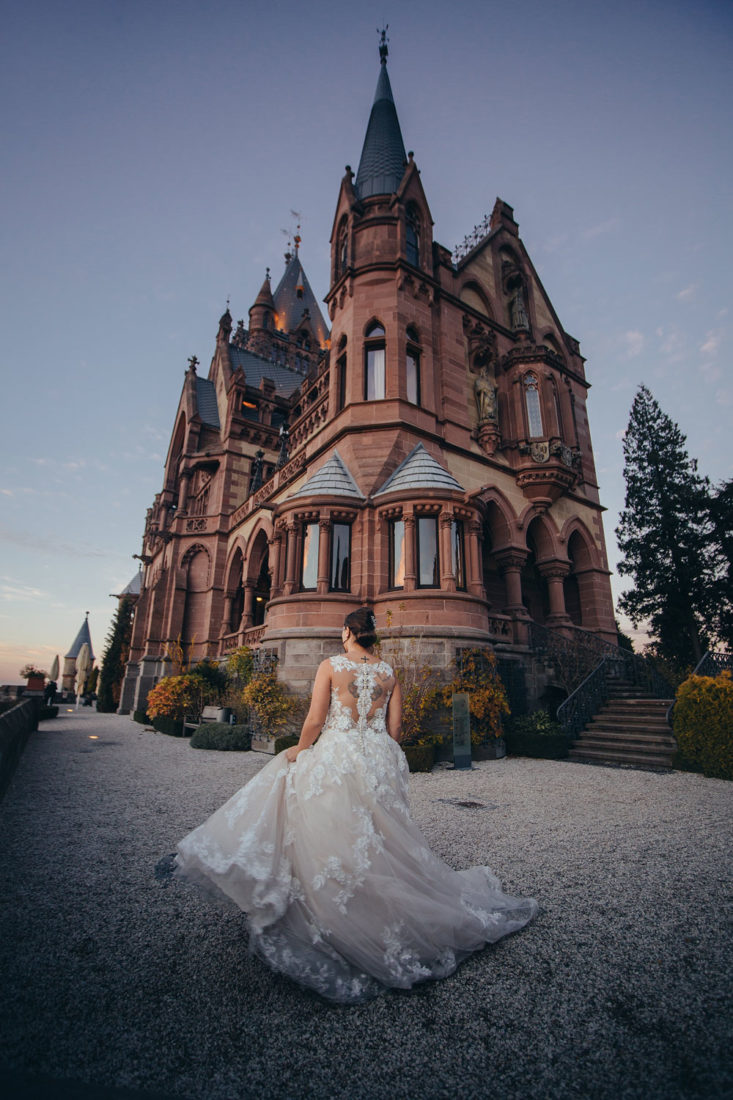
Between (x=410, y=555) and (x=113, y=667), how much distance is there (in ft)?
73.7

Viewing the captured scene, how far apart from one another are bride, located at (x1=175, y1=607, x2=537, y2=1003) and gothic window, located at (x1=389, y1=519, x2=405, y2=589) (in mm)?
8852

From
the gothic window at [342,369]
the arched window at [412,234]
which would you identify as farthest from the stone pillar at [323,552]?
the arched window at [412,234]

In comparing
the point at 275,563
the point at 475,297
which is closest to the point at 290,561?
the point at 275,563

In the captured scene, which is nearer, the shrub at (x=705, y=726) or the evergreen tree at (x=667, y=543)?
the shrub at (x=705, y=726)

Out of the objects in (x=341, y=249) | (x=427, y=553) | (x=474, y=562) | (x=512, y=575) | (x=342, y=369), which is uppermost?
(x=341, y=249)

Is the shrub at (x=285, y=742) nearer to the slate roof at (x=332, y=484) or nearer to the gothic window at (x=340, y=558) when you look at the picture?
the gothic window at (x=340, y=558)

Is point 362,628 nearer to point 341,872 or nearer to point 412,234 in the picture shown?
point 341,872

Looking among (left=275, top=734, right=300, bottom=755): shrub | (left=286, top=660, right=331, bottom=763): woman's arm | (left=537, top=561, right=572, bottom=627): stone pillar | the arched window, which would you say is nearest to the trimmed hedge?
(left=275, top=734, right=300, bottom=755): shrub

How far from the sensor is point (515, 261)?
68.1 ft

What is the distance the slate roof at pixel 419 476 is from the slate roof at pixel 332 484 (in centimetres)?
74

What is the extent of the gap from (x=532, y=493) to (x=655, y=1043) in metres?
15.5

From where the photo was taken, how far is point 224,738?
1147cm

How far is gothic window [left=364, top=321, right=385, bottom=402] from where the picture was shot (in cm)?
1443

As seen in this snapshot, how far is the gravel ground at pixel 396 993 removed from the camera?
180 centimetres
